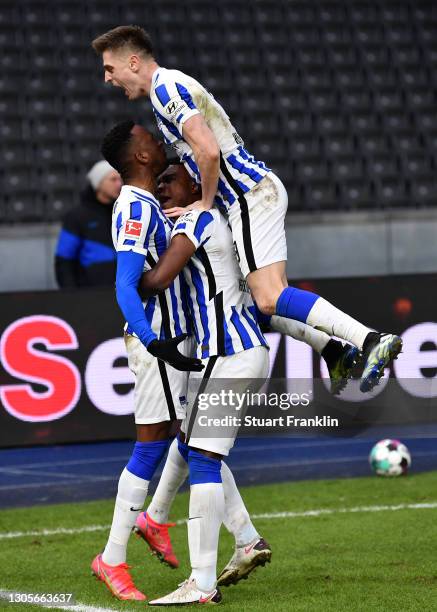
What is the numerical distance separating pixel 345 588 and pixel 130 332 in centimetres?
141

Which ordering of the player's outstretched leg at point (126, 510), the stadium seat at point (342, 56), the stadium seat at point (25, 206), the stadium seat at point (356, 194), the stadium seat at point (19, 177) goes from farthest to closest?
the stadium seat at point (342, 56) < the stadium seat at point (356, 194) < the stadium seat at point (19, 177) < the stadium seat at point (25, 206) < the player's outstretched leg at point (126, 510)

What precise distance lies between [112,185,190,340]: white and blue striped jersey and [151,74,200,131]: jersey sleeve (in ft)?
1.20

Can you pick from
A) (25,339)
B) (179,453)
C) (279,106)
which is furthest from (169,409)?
(279,106)

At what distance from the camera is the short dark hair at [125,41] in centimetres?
512

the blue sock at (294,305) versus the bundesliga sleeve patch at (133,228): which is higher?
the bundesliga sleeve patch at (133,228)

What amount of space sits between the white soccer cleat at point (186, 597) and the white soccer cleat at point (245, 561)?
34cm

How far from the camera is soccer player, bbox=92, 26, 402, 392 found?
4938mm

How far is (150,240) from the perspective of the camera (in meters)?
4.89

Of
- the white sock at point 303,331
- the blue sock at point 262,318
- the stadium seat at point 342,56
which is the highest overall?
the stadium seat at point 342,56

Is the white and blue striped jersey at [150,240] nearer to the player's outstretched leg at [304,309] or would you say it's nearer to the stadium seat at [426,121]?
the player's outstretched leg at [304,309]

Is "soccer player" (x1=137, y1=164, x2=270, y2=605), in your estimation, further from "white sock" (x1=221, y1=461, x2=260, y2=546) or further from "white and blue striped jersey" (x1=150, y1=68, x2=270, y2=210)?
"white and blue striped jersey" (x1=150, y1=68, x2=270, y2=210)

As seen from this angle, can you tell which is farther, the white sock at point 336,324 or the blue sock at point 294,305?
the blue sock at point 294,305

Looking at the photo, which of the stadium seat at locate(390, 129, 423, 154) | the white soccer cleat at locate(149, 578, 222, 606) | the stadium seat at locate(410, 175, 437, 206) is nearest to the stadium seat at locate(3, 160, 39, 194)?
the stadium seat at locate(410, 175, 437, 206)

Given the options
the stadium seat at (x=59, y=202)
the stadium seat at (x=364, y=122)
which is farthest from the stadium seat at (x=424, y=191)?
the stadium seat at (x=59, y=202)
